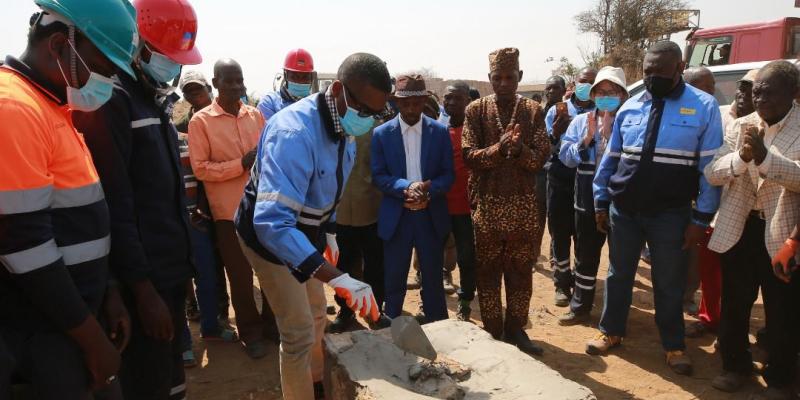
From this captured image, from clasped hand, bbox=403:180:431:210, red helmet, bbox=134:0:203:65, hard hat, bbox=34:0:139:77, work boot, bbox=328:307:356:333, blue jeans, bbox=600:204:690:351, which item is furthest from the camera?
work boot, bbox=328:307:356:333

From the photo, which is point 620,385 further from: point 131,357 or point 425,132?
point 131,357

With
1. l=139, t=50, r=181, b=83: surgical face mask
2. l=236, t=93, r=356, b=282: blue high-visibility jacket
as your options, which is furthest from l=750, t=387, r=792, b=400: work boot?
l=139, t=50, r=181, b=83: surgical face mask

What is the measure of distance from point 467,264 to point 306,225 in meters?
2.03

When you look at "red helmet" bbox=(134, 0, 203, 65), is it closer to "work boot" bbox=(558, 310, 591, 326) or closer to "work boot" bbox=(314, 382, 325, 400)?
"work boot" bbox=(314, 382, 325, 400)

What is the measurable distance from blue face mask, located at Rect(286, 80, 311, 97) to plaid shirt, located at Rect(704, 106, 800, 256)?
297cm

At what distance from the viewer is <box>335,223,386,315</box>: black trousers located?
164 inches

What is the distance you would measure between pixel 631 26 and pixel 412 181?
2604cm

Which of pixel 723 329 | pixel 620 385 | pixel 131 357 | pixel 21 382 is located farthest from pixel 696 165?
pixel 21 382

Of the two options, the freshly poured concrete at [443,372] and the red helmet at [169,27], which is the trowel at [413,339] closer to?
the freshly poured concrete at [443,372]

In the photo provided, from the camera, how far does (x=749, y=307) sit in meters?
3.22

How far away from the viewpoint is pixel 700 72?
4613 mm

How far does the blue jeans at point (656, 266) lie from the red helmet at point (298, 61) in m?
2.63

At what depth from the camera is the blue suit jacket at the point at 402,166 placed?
12.3 ft

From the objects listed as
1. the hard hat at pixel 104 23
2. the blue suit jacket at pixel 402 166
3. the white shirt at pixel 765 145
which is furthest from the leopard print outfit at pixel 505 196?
the hard hat at pixel 104 23
